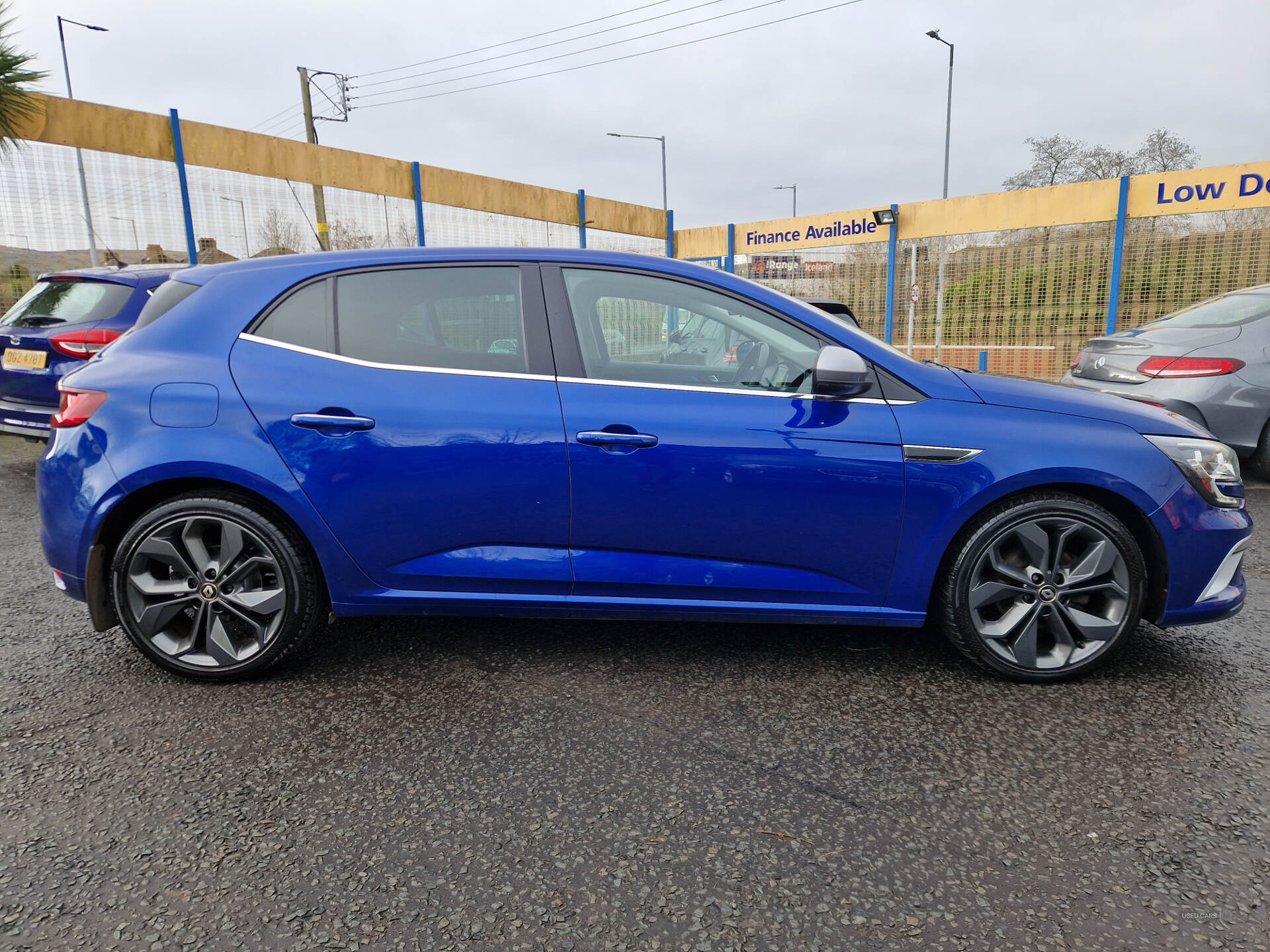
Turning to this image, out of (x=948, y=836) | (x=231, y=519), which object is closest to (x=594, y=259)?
(x=231, y=519)

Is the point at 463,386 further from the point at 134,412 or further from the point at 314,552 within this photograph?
the point at 134,412

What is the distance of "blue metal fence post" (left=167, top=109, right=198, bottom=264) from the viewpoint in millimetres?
9703

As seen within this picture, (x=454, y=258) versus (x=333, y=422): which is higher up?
(x=454, y=258)

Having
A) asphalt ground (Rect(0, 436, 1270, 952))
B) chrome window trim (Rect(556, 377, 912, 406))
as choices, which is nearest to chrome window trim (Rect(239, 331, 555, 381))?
chrome window trim (Rect(556, 377, 912, 406))

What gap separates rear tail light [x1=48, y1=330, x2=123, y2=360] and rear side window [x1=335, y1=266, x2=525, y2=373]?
394 centimetres

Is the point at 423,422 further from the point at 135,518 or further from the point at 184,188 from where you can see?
the point at 184,188

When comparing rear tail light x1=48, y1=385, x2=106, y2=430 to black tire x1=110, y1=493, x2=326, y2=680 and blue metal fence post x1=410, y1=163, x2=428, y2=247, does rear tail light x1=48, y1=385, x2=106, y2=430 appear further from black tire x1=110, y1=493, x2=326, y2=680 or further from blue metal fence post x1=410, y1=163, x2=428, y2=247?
blue metal fence post x1=410, y1=163, x2=428, y2=247

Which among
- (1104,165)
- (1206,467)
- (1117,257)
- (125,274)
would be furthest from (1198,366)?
(1104,165)

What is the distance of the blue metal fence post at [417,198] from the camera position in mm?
11961

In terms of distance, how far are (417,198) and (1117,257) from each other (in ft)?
33.8

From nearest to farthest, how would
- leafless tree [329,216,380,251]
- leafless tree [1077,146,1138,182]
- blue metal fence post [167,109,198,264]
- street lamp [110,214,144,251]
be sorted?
street lamp [110,214,144,251] < blue metal fence post [167,109,198,264] < leafless tree [329,216,380,251] < leafless tree [1077,146,1138,182]

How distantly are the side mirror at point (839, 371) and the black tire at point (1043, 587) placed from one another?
666mm

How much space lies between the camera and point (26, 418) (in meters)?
6.13

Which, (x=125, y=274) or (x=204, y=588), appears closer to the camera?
(x=204, y=588)
